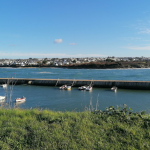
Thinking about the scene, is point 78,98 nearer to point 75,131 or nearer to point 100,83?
point 100,83

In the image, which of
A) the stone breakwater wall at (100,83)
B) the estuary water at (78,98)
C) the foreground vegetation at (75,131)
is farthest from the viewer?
the stone breakwater wall at (100,83)

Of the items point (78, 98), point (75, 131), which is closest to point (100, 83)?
point (78, 98)

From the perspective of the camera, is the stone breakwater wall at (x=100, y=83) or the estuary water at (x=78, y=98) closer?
the estuary water at (x=78, y=98)

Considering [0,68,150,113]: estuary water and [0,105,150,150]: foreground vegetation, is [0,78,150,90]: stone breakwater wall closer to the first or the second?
[0,68,150,113]: estuary water

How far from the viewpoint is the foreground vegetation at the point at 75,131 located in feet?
10.5

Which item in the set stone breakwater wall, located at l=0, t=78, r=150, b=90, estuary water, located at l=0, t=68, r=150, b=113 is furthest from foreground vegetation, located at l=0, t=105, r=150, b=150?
stone breakwater wall, located at l=0, t=78, r=150, b=90

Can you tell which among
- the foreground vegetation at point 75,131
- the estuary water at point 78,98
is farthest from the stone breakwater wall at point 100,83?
the foreground vegetation at point 75,131

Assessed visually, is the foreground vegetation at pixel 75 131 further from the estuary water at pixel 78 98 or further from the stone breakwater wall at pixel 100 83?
the stone breakwater wall at pixel 100 83

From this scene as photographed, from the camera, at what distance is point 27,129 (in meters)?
3.69

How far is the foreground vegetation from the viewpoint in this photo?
319cm

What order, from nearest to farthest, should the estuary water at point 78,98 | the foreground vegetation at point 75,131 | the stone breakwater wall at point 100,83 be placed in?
the foreground vegetation at point 75,131 < the estuary water at point 78,98 < the stone breakwater wall at point 100,83

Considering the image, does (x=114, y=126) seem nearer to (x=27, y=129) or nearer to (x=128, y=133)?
(x=128, y=133)

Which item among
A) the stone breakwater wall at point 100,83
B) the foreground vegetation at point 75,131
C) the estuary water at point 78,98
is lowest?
the estuary water at point 78,98

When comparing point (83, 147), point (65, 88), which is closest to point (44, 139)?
point (83, 147)
